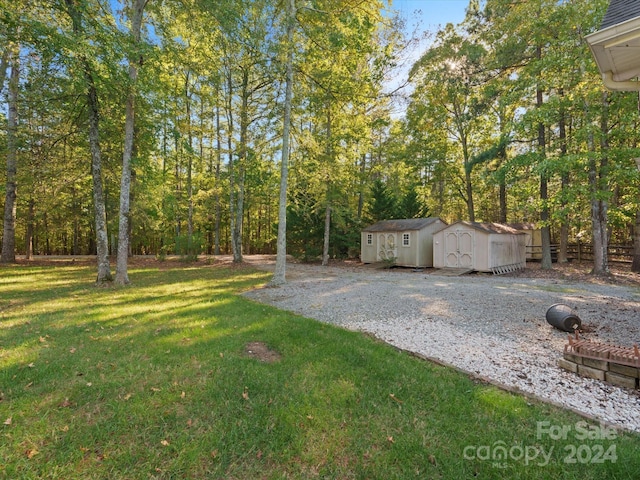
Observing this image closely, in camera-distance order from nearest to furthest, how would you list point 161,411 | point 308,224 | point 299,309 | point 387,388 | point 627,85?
point 161,411 < point 387,388 < point 627,85 < point 299,309 < point 308,224

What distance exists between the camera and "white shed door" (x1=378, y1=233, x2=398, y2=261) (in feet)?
52.7

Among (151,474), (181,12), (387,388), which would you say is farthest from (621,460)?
(181,12)

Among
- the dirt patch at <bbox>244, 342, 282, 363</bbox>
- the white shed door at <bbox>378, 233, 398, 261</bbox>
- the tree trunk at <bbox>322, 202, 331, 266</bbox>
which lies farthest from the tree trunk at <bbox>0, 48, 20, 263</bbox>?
the white shed door at <bbox>378, 233, 398, 261</bbox>

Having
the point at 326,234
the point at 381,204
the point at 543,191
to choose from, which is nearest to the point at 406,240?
the point at 381,204

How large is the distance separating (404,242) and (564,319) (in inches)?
438

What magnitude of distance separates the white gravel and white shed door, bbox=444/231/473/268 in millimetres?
3768

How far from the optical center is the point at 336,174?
13.3 meters

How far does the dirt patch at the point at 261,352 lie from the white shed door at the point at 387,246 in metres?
12.6

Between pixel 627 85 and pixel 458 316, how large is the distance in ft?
14.3

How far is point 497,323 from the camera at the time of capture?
17.6ft

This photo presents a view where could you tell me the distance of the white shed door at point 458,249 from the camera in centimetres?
1359

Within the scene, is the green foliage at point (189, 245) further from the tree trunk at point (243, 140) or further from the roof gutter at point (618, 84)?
the roof gutter at point (618, 84)

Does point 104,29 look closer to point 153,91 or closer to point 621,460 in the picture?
point 153,91

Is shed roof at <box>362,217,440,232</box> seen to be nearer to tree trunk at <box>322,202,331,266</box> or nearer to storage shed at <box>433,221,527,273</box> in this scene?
storage shed at <box>433,221,527,273</box>
